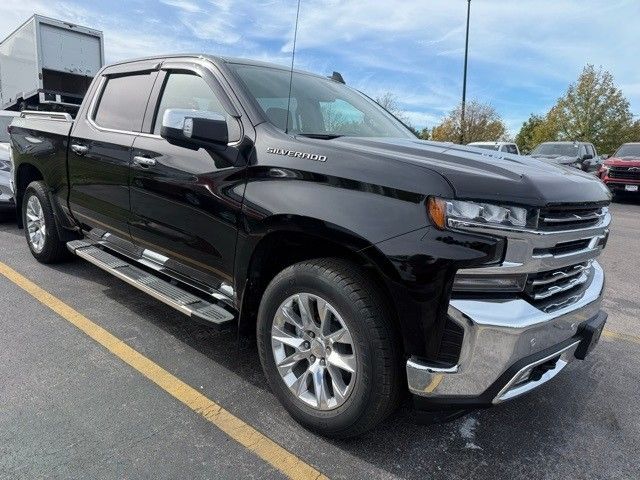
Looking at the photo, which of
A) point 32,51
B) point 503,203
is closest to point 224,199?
point 503,203

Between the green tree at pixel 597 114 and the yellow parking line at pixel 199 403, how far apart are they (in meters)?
40.6

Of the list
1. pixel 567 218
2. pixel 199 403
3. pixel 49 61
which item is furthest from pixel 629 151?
pixel 49 61

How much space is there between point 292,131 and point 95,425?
6.16ft

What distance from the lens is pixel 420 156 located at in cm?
242

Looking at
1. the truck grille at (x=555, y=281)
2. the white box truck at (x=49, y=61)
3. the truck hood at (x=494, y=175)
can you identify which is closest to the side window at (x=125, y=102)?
the truck hood at (x=494, y=175)

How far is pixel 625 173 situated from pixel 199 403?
53.0 ft

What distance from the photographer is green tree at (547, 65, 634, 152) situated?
124ft

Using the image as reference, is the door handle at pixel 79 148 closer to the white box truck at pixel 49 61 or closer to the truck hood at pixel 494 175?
the truck hood at pixel 494 175

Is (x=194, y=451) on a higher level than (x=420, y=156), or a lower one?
lower

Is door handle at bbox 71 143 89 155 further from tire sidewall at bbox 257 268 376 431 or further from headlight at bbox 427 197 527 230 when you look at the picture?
headlight at bbox 427 197 527 230

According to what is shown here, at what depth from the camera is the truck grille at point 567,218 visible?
218cm

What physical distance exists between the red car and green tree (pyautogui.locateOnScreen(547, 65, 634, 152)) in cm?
2425

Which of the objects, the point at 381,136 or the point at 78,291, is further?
the point at 78,291

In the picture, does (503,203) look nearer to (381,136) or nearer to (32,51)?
(381,136)
